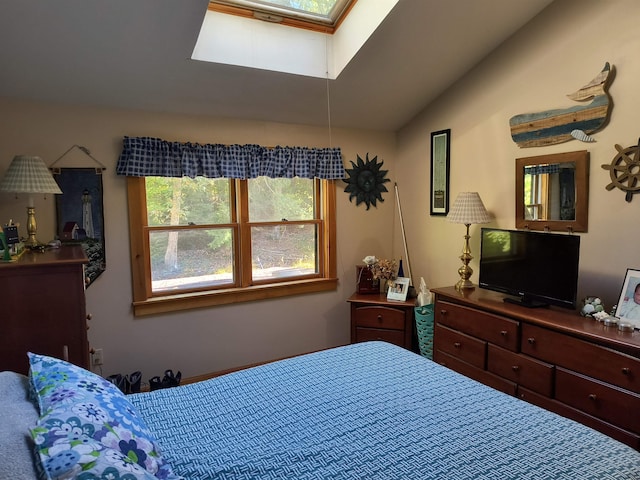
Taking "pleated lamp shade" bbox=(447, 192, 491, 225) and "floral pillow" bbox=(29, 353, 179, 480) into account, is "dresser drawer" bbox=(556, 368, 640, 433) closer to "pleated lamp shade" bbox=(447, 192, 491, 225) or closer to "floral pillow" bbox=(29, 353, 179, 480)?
"pleated lamp shade" bbox=(447, 192, 491, 225)

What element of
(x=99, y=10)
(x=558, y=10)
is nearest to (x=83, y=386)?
(x=99, y=10)

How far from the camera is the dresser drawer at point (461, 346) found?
2.56 m

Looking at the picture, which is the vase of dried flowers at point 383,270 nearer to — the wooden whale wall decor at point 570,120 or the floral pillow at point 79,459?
the wooden whale wall decor at point 570,120

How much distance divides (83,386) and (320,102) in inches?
102

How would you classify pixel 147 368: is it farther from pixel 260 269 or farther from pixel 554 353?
pixel 554 353

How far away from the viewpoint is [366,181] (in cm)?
372

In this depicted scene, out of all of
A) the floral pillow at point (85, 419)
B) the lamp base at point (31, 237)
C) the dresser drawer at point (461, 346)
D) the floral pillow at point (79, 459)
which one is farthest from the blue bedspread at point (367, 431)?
the lamp base at point (31, 237)

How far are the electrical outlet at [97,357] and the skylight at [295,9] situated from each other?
7.79 feet

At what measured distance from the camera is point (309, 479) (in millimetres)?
1090

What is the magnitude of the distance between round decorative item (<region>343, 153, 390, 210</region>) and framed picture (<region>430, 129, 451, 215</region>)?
519 millimetres

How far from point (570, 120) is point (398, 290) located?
171cm

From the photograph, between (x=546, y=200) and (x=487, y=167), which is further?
(x=487, y=167)

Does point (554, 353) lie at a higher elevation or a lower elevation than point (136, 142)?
lower

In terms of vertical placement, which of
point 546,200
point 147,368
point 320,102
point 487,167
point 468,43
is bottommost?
point 147,368
